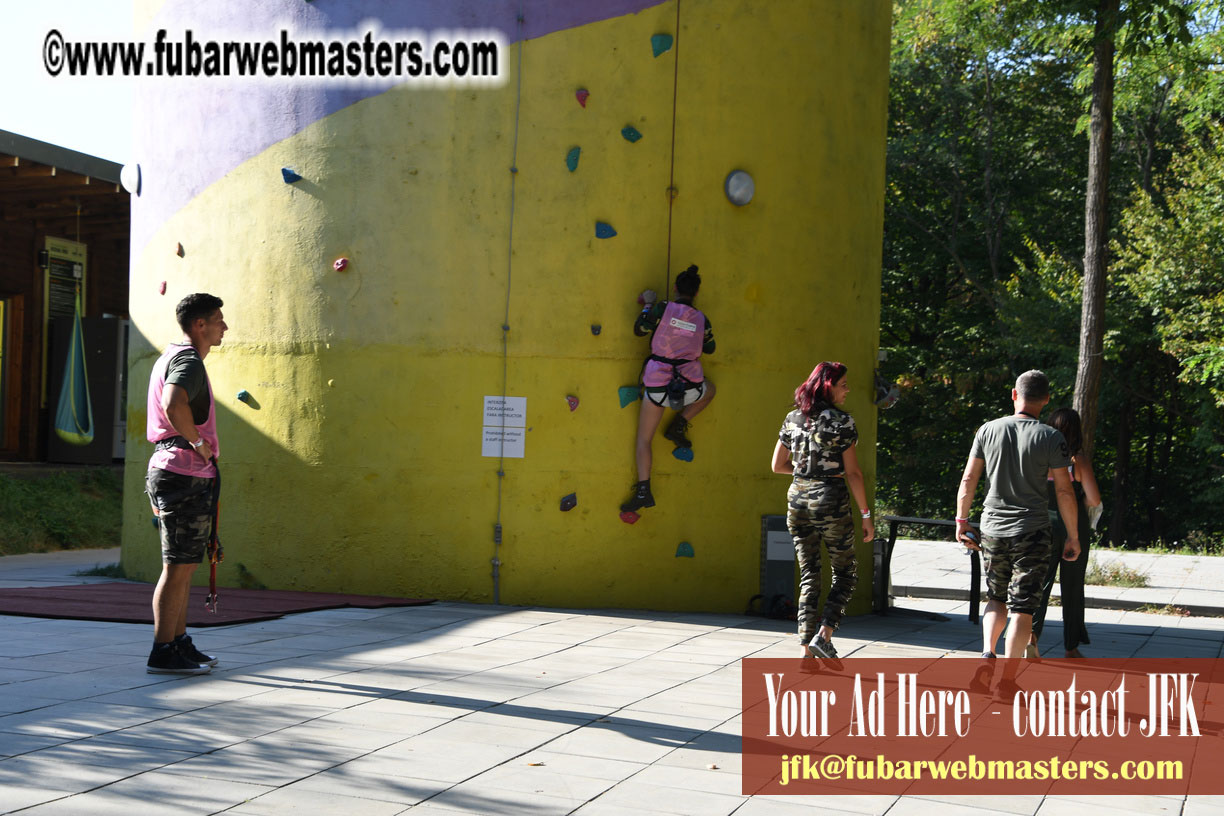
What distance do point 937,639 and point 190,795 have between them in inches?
257

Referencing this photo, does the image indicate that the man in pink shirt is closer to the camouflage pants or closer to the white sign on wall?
the camouflage pants

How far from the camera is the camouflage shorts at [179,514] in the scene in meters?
6.40

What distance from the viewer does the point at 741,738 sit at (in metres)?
5.64

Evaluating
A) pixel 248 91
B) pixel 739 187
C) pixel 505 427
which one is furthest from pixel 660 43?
pixel 248 91

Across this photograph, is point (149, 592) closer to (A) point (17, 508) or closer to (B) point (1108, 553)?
(A) point (17, 508)

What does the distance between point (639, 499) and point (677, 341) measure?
4.43ft

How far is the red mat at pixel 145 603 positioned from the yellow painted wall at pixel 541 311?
0.39 meters

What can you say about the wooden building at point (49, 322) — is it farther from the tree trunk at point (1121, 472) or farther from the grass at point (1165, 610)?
the tree trunk at point (1121, 472)

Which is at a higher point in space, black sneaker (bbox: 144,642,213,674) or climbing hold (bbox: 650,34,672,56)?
climbing hold (bbox: 650,34,672,56)

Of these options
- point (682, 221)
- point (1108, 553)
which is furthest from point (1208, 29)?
point (682, 221)

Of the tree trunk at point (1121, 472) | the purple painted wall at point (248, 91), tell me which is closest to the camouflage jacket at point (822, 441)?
the purple painted wall at point (248, 91)

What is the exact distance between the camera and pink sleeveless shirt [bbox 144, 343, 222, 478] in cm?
641

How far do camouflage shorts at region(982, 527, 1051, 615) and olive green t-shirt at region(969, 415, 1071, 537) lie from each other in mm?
46

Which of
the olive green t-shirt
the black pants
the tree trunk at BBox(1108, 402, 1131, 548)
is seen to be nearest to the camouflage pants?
the olive green t-shirt
